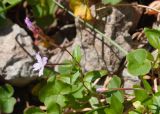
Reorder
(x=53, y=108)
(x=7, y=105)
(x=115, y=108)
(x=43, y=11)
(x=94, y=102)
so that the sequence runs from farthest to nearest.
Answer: (x=43, y=11)
(x=7, y=105)
(x=94, y=102)
(x=53, y=108)
(x=115, y=108)

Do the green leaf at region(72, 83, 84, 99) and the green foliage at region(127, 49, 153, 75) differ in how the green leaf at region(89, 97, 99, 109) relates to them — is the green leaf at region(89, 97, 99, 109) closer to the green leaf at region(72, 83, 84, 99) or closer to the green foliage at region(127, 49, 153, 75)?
the green leaf at region(72, 83, 84, 99)

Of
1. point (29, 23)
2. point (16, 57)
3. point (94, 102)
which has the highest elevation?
point (29, 23)

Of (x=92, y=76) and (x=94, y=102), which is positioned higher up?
(x=92, y=76)

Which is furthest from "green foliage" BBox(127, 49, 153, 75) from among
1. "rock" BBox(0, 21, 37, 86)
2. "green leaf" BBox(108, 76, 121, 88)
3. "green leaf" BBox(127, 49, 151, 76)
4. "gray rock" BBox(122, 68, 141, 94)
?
"rock" BBox(0, 21, 37, 86)

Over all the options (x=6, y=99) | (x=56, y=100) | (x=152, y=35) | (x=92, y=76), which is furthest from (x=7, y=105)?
(x=152, y=35)

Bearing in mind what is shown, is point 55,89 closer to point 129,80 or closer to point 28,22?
point 28,22

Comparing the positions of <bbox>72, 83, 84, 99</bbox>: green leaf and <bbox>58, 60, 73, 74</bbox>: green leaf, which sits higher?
<bbox>58, 60, 73, 74</bbox>: green leaf

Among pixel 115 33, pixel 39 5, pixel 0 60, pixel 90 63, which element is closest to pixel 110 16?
pixel 115 33
